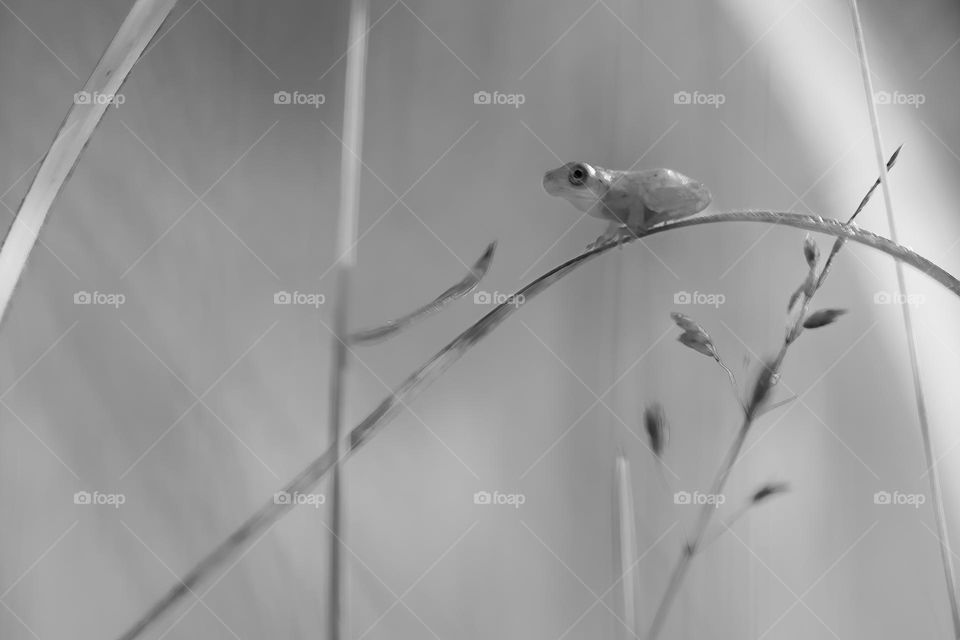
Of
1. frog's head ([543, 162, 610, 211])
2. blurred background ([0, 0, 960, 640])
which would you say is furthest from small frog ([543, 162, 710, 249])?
blurred background ([0, 0, 960, 640])

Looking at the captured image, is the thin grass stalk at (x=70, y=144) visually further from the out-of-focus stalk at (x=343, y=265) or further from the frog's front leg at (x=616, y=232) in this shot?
the frog's front leg at (x=616, y=232)

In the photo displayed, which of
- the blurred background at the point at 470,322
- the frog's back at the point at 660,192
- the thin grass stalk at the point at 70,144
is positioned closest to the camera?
the thin grass stalk at the point at 70,144

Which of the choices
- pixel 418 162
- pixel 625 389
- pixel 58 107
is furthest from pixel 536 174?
pixel 58 107

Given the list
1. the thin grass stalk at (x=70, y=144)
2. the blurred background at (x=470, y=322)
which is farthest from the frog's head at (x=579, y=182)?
the thin grass stalk at (x=70, y=144)

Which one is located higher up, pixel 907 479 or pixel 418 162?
pixel 418 162

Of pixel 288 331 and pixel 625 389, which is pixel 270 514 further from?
pixel 625 389
